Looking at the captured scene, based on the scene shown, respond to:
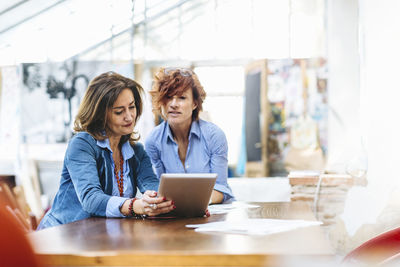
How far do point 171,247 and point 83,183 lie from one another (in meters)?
1.05

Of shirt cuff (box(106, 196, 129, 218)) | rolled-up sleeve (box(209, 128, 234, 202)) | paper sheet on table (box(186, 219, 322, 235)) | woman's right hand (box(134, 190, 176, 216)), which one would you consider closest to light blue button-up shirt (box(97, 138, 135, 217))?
shirt cuff (box(106, 196, 129, 218))

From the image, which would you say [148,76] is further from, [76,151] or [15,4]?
[76,151]

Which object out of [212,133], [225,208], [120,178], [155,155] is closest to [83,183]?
[120,178]

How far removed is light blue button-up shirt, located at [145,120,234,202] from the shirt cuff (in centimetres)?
118

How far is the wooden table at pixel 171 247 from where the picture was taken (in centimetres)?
137

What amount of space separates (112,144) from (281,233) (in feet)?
4.29

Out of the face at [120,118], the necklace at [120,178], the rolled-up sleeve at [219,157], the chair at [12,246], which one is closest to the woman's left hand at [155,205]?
the necklace at [120,178]

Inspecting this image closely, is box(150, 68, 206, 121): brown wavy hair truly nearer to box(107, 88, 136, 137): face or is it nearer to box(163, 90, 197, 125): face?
box(163, 90, 197, 125): face

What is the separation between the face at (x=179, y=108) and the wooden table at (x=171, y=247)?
1.56 meters

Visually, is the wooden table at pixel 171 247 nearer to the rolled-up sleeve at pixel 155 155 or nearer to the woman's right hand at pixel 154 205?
the woman's right hand at pixel 154 205

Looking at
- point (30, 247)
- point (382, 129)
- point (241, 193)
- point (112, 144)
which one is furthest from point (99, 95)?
point (241, 193)

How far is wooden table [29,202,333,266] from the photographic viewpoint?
1368mm

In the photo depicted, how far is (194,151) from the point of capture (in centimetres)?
352

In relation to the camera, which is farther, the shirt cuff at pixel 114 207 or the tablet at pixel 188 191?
the shirt cuff at pixel 114 207
